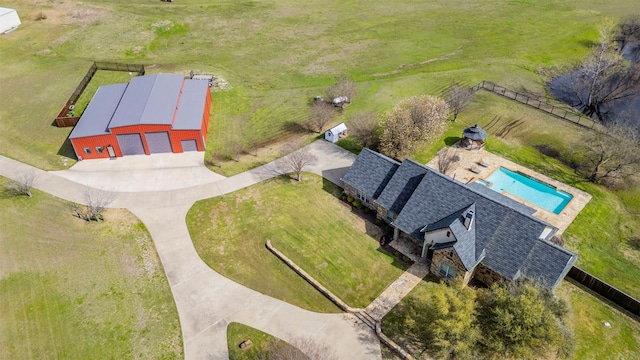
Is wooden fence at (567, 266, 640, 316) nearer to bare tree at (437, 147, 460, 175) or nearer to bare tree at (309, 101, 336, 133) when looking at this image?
bare tree at (437, 147, 460, 175)

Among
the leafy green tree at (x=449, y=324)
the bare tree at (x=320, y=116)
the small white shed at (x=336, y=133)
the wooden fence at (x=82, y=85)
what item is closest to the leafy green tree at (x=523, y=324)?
the leafy green tree at (x=449, y=324)

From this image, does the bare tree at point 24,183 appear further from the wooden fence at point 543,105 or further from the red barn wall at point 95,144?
the wooden fence at point 543,105

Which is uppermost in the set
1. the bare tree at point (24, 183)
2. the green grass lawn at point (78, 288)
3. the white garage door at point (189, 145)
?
the white garage door at point (189, 145)

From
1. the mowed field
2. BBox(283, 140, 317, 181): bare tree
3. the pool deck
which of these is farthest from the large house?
the mowed field

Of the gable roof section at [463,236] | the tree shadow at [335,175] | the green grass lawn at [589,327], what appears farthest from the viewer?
the tree shadow at [335,175]

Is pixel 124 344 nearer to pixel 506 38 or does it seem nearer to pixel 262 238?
pixel 262 238

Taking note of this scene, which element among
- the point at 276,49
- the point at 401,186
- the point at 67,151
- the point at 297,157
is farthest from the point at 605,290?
the point at 276,49
